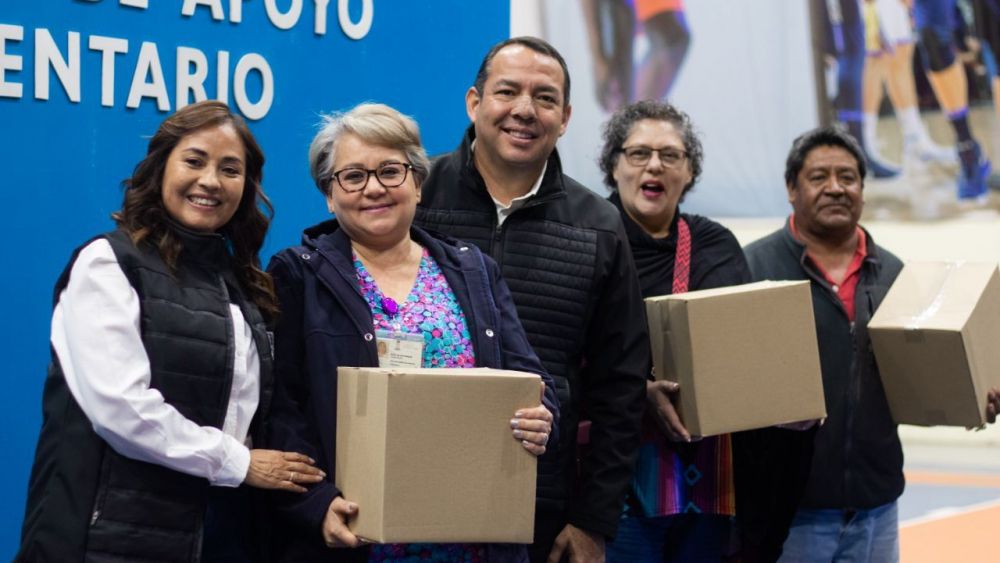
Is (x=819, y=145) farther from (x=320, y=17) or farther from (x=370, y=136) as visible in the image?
(x=370, y=136)

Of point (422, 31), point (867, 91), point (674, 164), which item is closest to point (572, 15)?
point (867, 91)

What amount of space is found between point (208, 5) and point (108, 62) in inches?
14.2

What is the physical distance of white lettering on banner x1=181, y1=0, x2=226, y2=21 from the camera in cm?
320

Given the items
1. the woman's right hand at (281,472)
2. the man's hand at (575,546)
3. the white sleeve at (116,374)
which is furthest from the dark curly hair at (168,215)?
the man's hand at (575,546)

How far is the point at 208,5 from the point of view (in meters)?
3.26

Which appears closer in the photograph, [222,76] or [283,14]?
[222,76]

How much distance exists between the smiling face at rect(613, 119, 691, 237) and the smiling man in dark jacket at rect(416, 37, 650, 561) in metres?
0.33

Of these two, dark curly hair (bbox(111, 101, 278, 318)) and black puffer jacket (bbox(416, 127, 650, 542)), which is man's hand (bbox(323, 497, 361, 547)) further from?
black puffer jacket (bbox(416, 127, 650, 542))

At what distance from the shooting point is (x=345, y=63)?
12.2 feet

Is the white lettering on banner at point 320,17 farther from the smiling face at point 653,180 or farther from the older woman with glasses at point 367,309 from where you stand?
the older woman with glasses at point 367,309

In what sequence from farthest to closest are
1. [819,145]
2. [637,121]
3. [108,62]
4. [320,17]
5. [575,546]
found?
[320,17] < [819,145] < [637,121] < [108,62] < [575,546]

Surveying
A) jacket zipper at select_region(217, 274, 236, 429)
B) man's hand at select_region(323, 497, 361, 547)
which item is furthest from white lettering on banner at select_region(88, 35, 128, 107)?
man's hand at select_region(323, 497, 361, 547)

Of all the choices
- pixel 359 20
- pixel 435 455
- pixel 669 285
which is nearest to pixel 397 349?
pixel 435 455

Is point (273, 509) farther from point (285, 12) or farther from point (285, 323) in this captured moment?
point (285, 12)
